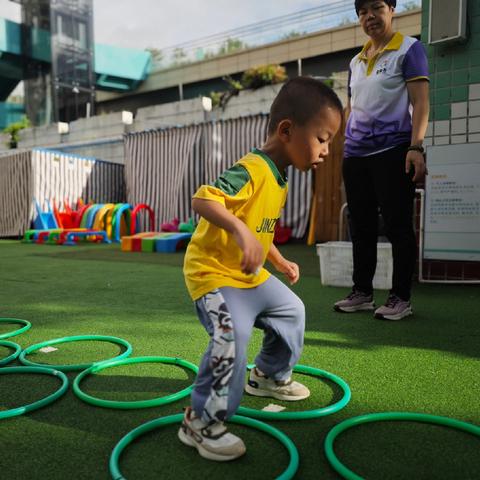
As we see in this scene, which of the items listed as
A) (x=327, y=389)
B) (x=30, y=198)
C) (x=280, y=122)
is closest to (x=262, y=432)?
(x=327, y=389)

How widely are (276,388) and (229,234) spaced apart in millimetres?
617

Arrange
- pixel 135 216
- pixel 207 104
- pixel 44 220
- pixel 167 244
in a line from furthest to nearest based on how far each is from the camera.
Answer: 1. pixel 207 104
2. pixel 135 216
3. pixel 44 220
4. pixel 167 244

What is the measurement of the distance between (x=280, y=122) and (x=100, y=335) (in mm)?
1555

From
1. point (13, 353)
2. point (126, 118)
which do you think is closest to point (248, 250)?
point (13, 353)

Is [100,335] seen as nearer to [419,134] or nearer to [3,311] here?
[3,311]

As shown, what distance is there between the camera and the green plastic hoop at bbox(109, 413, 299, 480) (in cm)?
112

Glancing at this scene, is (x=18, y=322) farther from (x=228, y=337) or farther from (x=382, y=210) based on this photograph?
(x=382, y=210)

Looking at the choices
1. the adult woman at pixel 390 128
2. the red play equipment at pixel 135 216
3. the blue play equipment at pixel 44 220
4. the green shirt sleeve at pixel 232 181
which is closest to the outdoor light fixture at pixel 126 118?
the red play equipment at pixel 135 216

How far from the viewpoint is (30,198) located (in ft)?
34.0

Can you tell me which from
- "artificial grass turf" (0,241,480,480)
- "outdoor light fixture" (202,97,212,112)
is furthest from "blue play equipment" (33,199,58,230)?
"artificial grass turf" (0,241,480,480)

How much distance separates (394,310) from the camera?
2785 millimetres

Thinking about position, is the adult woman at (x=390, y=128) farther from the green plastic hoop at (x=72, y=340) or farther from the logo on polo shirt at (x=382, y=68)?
the green plastic hoop at (x=72, y=340)

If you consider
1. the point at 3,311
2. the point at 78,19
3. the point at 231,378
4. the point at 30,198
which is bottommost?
the point at 3,311

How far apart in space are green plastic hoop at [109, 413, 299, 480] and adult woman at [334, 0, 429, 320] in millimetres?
1598
